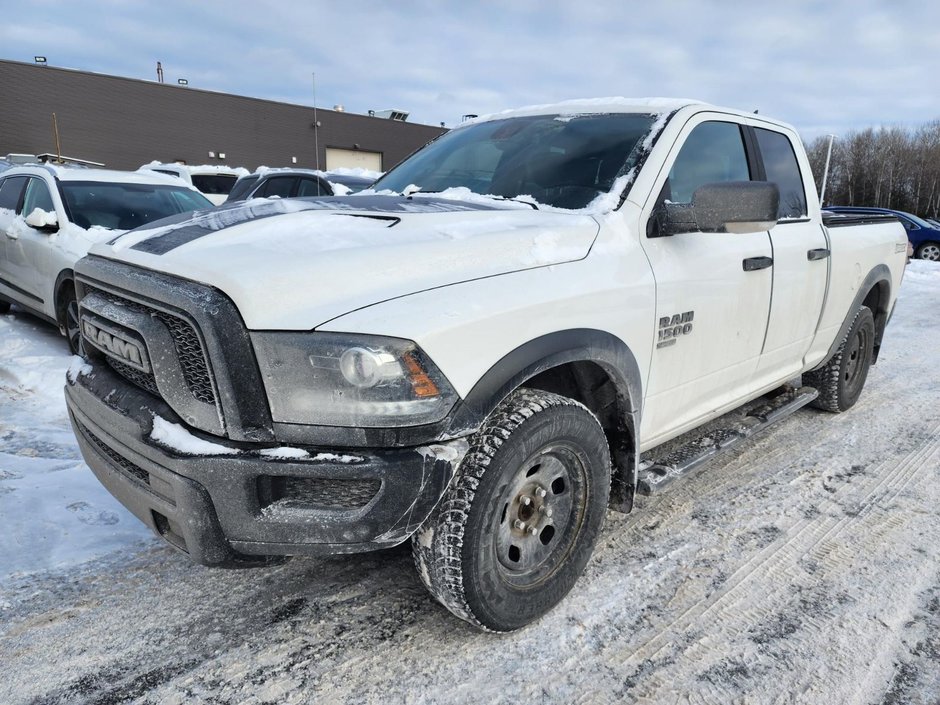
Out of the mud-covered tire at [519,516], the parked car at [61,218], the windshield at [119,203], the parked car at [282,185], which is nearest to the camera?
the mud-covered tire at [519,516]

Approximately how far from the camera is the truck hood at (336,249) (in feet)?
6.02

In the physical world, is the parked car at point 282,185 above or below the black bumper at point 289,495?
above

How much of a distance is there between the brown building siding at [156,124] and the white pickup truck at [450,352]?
26.0 meters

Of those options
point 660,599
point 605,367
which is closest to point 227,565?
point 605,367

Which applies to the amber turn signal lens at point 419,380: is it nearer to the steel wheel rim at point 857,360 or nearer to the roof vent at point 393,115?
the steel wheel rim at point 857,360

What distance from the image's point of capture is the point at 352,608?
246cm

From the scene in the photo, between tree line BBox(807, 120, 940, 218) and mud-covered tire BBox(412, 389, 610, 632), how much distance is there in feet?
163

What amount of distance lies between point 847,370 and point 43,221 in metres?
6.79

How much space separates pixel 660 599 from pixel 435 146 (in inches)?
104

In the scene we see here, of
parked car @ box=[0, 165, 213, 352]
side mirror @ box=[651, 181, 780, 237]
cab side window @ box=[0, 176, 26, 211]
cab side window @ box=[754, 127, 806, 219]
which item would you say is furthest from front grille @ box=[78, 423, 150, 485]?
cab side window @ box=[0, 176, 26, 211]

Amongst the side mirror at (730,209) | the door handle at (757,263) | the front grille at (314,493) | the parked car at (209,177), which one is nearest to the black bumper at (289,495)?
the front grille at (314,493)

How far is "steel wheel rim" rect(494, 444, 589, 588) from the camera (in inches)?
88.0

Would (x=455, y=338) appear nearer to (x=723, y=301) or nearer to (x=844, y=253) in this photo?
(x=723, y=301)

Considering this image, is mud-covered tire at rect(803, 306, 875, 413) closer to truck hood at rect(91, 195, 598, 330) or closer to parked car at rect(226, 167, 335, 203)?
truck hood at rect(91, 195, 598, 330)
